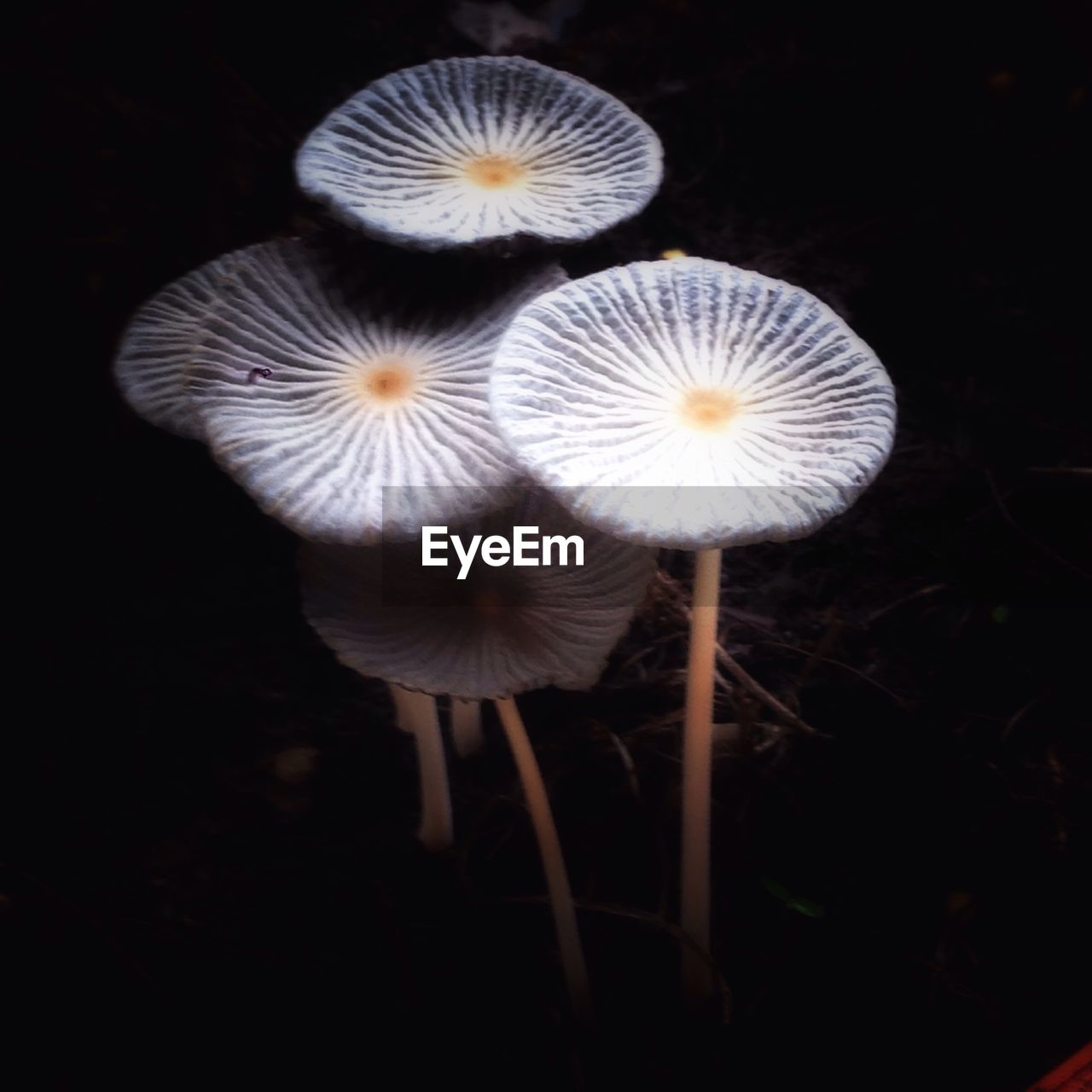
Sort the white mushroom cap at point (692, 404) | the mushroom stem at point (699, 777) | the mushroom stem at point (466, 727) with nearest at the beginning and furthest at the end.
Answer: the white mushroom cap at point (692, 404), the mushroom stem at point (699, 777), the mushroom stem at point (466, 727)

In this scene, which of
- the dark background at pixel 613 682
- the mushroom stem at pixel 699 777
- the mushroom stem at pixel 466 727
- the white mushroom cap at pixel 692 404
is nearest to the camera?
the white mushroom cap at pixel 692 404

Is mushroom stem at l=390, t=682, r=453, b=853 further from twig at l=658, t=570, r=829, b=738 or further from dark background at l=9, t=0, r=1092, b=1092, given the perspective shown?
twig at l=658, t=570, r=829, b=738

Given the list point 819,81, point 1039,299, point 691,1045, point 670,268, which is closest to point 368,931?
point 691,1045

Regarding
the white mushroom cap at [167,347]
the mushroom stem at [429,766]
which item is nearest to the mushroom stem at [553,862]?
the mushroom stem at [429,766]

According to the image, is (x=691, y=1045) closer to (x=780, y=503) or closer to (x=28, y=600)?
(x=780, y=503)

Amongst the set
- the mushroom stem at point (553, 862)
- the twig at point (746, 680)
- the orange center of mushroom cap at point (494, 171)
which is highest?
the orange center of mushroom cap at point (494, 171)

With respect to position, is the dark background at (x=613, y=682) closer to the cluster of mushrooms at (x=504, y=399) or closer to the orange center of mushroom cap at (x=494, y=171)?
the cluster of mushrooms at (x=504, y=399)

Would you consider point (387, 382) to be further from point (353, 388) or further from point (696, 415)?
point (696, 415)
